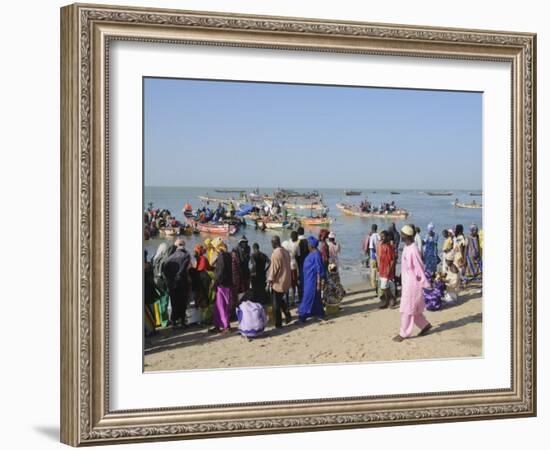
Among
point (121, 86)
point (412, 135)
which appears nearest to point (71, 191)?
point (121, 86)

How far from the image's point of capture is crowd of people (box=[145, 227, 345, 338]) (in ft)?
30.7

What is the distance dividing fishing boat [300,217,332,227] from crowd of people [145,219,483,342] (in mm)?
79

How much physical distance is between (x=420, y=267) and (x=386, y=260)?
1.27ft

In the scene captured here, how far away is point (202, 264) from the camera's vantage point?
378 inches

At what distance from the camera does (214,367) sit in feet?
30.7

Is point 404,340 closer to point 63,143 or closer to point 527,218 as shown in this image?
point 527,218

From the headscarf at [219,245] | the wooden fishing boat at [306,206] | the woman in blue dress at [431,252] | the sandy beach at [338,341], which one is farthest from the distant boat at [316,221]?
the woman in blue dress at [431,252]

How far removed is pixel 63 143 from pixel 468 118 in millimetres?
4072

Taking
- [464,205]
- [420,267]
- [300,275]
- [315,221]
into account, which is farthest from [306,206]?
[464,205]

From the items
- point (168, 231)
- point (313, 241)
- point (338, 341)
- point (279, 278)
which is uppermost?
point (168, 231)

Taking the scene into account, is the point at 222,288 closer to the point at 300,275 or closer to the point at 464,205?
the point at 300,275

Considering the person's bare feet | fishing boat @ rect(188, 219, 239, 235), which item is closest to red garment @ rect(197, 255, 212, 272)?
fishing boat @ rect(188, 219, 239, 235)

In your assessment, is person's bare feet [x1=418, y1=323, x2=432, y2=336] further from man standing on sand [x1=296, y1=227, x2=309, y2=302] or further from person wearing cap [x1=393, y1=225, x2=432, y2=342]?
man standing on sand [x1=296, y1=227, x2=309, y2=302]

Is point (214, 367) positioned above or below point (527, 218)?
below
